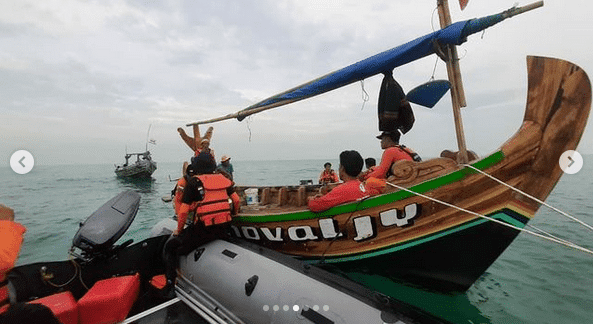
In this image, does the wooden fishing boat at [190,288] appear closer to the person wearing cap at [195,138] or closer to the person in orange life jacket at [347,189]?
the person in orange life jacket at [347,189]

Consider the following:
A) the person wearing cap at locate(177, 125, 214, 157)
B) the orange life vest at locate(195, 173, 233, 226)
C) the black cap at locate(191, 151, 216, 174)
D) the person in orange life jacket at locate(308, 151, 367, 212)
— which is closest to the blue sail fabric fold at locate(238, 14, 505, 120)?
the person in orange life jacket at locate(308, 151, 367, 212)

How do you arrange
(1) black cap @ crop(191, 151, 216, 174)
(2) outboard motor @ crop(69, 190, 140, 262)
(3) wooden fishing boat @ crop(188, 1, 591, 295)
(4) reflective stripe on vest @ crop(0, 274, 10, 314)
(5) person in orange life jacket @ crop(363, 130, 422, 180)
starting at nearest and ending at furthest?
Result: 1. (4) reflective stripe on vest @ crop(0, 274, 10, 314)
2. (3) wooden fishing boat @ crop(188, 1, 591, 295)
3. (2) outboard motor @ crop(69, 190, 140, 262)
4. (1) black cap @ crop(191, 151, 216, 174)
5. (5) person in orange life jacket @ crop(363, 130, 422, 180)

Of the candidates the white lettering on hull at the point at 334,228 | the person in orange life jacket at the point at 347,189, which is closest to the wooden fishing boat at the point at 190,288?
the white lettering on hull at the point at 334,228

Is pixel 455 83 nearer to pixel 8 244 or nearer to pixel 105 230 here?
pixel 8 244

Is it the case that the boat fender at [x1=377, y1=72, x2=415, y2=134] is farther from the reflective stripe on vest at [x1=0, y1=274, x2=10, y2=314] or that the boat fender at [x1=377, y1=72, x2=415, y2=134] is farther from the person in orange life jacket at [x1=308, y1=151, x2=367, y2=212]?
the reflective stripe on vest at [x1=0, y1=274, x2=10, y2=314]

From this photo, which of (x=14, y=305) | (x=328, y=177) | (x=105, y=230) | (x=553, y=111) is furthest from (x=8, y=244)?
(x=328, y=177)

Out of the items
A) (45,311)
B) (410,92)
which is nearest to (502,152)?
(410,92)

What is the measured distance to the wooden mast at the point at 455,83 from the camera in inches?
151

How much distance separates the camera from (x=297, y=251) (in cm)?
496

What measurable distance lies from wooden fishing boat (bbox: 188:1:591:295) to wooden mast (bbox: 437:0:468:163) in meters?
0.01

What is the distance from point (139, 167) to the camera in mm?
37125

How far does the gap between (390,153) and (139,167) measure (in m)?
39.6

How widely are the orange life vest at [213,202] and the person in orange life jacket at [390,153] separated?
241cm

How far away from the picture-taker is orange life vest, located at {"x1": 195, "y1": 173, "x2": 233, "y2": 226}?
4211 mm
